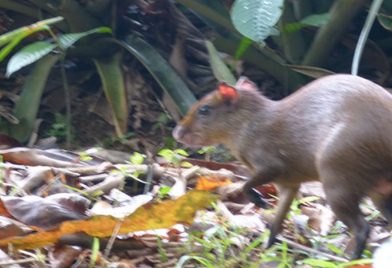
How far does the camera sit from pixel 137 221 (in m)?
2.32

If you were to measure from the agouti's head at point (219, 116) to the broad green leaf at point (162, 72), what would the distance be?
1.32 m

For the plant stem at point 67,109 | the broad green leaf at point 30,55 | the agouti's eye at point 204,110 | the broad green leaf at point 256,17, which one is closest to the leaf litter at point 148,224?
the agouti's eye at point 204,110

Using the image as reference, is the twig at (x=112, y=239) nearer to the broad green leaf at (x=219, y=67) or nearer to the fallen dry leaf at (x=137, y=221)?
the fallen dry leaf at (x=137, y=221)

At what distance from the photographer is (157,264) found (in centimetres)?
236

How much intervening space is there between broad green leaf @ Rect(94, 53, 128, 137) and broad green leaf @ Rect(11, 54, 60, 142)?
0.26 metres

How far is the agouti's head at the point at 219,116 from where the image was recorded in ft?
9.36

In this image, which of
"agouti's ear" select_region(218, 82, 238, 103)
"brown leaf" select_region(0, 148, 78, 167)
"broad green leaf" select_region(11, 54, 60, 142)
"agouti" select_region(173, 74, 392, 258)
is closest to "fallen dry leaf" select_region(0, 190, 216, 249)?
"agouti" select_region(173, 74, 392, 258)

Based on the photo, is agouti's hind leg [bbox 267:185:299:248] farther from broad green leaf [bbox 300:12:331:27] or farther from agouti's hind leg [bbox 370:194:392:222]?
broad green leaf [bbox 300:12:331:27]

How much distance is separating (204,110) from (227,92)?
0.38ft

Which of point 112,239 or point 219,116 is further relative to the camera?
point 219,116

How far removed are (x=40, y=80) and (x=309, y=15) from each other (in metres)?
1.40

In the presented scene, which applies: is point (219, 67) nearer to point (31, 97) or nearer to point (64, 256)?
point (31, 97)

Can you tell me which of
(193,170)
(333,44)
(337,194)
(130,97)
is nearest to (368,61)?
(333,44)

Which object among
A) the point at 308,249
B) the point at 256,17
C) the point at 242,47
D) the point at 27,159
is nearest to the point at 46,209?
the point at 308,249
